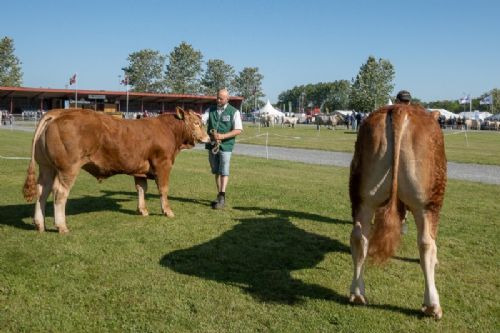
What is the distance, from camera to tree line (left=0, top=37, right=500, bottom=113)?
Answer: 7981 cm

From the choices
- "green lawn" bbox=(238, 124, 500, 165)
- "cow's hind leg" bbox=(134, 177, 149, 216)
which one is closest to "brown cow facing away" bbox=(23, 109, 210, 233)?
"cow's hind leg" bbox=(134, 177, 149, 216)

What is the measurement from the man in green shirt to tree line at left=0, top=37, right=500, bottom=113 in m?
56.7

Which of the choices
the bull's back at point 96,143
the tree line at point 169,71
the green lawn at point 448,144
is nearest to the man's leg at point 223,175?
the bull's back at point 96,143

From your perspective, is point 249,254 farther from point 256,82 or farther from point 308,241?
point 256,82

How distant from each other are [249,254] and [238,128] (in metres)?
3.57

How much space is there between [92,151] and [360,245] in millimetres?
4289

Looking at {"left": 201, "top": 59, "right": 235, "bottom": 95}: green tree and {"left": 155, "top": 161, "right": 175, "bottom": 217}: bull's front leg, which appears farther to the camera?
{"left": 201, "top": 59, "right": 235, "bottom": 95}: green tree

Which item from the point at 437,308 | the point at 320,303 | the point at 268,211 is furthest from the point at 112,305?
the point at 268,211

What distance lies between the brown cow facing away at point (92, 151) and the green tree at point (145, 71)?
101m

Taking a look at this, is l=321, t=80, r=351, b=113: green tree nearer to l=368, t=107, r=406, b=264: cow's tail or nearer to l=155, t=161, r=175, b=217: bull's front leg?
l=155, t=161, r=175, b=217: bull's front leg

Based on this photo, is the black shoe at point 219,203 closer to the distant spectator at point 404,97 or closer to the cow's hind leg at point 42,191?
the cow's hind leg at point 42,191

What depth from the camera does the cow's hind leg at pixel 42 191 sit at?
6730 millimetres

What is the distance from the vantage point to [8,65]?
266 ft

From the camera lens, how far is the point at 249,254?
5898 millimetres
